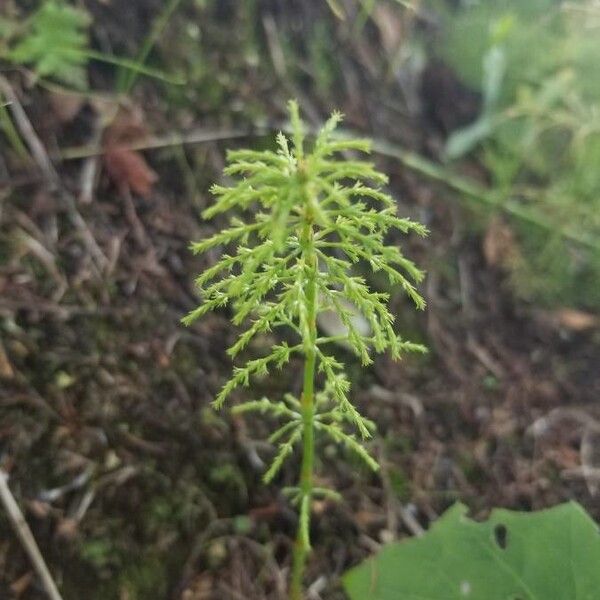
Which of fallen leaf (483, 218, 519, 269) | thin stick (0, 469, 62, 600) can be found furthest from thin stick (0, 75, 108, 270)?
fallen leaf (483, 218, 519, 269)

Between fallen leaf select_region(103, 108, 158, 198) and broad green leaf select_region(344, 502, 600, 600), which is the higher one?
fallen leaf select_region(103, 108, 158, 198)

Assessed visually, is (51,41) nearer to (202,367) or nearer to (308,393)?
(202,367)

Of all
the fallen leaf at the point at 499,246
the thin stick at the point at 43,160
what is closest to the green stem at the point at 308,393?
the thin stick at the point at 43,160

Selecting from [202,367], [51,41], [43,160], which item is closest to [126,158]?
[43,160]

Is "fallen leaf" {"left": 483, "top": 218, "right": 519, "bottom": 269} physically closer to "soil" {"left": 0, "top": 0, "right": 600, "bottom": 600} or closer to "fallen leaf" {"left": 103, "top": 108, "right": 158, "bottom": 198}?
"soil" {"left": 0, "top": 0, "right": 600, "bottom": 600}

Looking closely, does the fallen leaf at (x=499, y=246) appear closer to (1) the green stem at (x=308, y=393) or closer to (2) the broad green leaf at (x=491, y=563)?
(2) the broad green leaf at (x=491, y=563)

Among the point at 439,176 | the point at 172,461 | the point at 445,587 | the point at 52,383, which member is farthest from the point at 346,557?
the point at 439,176

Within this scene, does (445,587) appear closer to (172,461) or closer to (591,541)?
(591,541)
